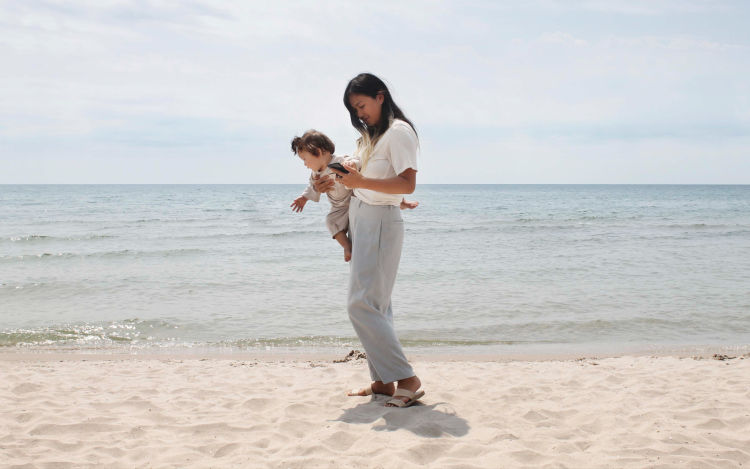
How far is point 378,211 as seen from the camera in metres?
3.34

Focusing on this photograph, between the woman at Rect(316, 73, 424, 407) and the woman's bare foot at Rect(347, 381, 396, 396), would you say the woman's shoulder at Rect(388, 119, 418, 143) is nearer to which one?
the woman at Rect(316, 73, 424, 407)

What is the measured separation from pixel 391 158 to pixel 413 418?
5.12 ft

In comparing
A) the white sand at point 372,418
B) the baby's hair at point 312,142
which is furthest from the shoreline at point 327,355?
the baby's hair at point 312,142

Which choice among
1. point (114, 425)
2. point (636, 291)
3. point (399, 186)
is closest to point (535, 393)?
point (399, 186)

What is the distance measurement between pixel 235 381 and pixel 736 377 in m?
4.00

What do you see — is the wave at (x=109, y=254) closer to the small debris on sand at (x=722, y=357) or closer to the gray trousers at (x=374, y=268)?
the gray trousers at (x=374, y=268)

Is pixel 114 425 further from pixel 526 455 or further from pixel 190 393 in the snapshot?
pixel 526 455

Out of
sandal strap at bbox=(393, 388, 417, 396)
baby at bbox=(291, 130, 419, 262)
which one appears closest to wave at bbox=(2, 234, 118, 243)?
baby at bbox=(291, 130, 419, 262)

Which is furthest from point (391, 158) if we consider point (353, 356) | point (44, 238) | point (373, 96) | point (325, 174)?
point (44, 238)

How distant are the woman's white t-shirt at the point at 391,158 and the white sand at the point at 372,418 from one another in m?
1.33

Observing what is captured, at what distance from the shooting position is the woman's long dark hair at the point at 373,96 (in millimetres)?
3203

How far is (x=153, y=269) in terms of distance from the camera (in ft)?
38.5

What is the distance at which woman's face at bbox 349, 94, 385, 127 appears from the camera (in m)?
3.21

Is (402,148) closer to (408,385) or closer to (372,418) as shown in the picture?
(408,385)
